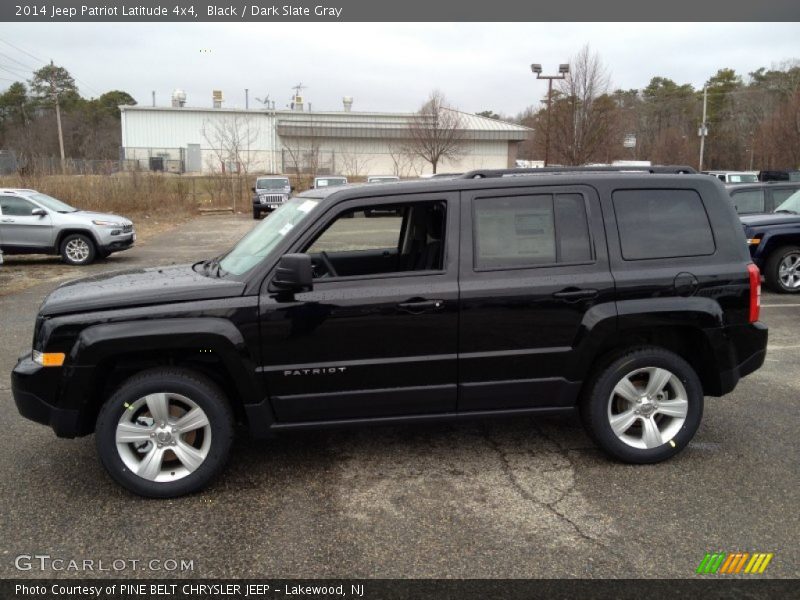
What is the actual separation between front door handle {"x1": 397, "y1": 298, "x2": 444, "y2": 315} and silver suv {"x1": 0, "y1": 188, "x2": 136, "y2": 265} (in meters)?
12.7

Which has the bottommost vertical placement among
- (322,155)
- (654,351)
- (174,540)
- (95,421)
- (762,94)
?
(174,540)

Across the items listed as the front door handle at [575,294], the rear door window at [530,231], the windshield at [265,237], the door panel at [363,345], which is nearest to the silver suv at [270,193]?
A: the windshield at [265,237]

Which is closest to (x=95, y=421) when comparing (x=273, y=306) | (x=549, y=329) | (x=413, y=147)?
(x=273, y=306)

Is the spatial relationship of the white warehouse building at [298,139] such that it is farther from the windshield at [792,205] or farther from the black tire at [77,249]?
the windshield at [792,205]

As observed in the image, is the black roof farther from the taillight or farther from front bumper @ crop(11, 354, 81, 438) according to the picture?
front bumper @ crop(11, 354, 81, 438)

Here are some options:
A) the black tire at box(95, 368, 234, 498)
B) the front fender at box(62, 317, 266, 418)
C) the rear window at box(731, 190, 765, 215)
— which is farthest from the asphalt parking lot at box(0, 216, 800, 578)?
the rear window at box(731, 190, 765, 215)

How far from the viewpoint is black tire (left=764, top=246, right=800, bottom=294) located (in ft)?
33.6

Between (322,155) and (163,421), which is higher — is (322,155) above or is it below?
above

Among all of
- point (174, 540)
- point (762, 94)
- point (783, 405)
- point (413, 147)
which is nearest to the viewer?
point (174, 540)

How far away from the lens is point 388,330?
153 inches

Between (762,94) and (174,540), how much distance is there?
81615mm

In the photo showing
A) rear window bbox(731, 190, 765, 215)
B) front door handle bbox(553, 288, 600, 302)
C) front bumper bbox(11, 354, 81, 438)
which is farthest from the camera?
rear window bbox(731, 190, 765, 215)

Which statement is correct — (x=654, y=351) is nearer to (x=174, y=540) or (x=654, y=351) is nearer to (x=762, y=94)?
(x=174, y=540)

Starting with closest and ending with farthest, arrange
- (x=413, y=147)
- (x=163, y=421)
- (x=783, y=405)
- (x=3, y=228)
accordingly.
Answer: (x=163, y=421) < (x=783, y=405) < (x=3, y=228) < (x=413, y=147)
